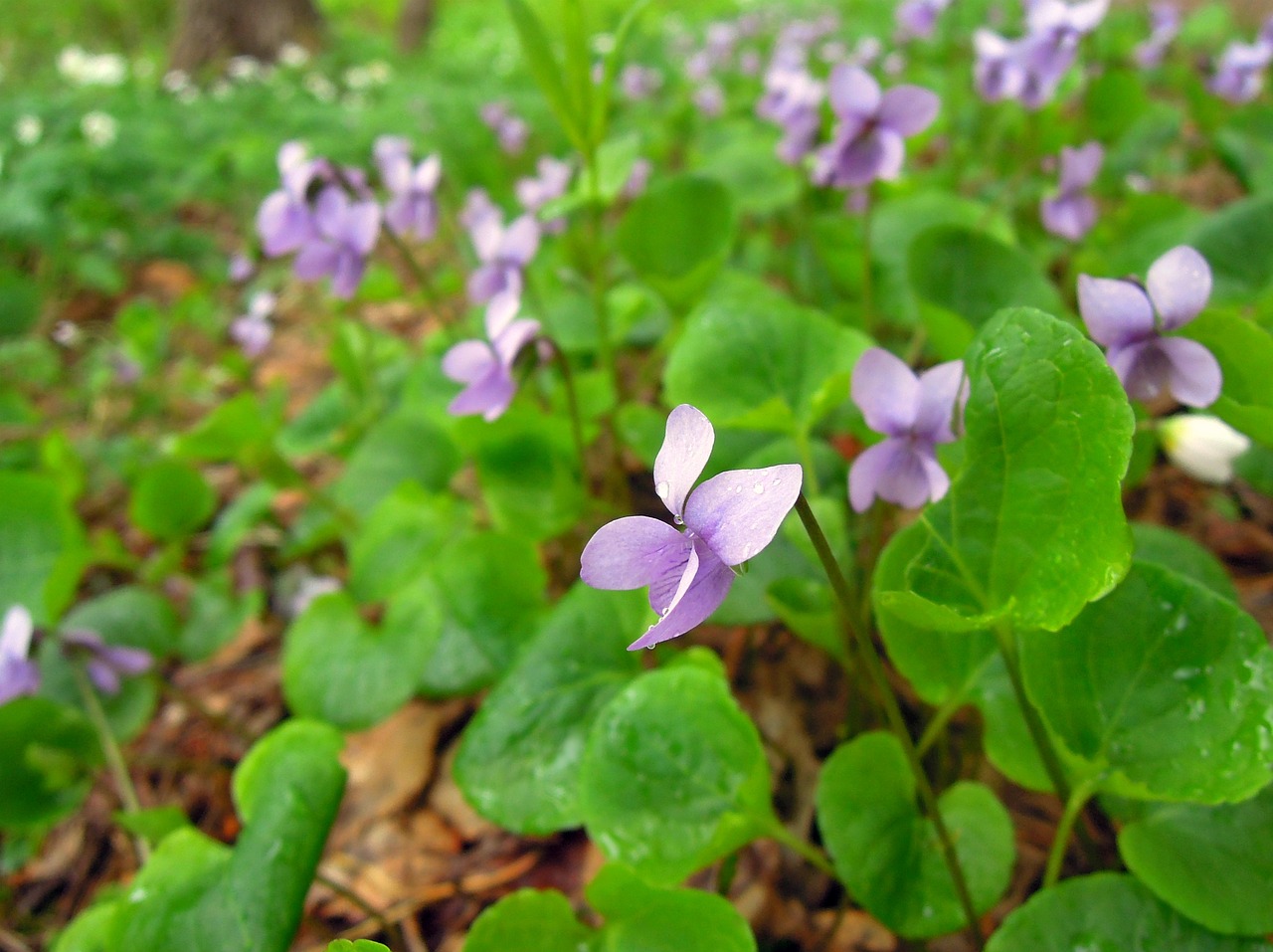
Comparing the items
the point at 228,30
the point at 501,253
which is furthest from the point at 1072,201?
the point at 228,30

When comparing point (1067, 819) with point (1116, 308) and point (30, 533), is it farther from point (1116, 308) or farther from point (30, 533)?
point (30, 533)

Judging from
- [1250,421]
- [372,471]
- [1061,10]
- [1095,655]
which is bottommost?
[372,471]

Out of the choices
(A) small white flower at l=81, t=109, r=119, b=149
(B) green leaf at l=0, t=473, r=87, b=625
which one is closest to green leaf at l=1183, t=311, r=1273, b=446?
(B) green leaf at l=0, t=473, r=87, b=625

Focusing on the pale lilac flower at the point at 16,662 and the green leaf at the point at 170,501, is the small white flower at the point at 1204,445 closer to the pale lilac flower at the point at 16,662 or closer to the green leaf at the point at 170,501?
the pale lilac flower at the point at 16,662

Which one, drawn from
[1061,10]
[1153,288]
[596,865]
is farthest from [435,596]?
[1061,10]

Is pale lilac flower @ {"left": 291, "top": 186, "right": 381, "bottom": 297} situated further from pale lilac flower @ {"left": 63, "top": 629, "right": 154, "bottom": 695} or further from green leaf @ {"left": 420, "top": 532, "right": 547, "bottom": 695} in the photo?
pale lilac flower @ {"left": 63, "top": 629, "right": 154, "bottom": 695}

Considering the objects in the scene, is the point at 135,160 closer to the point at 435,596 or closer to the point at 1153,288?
the point at 435,596
